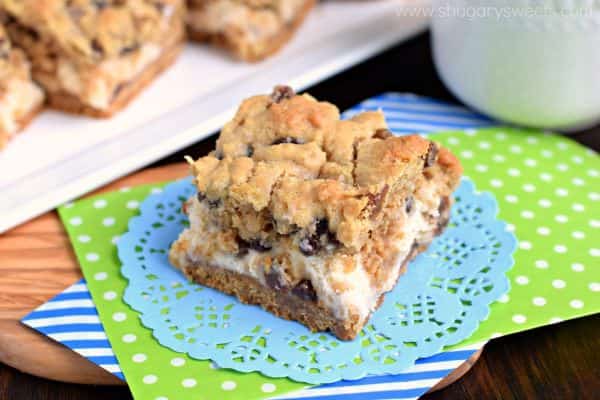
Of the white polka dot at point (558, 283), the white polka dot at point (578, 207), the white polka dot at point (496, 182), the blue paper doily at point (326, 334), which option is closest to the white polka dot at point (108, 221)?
the blue paper doily at point (326, 334)

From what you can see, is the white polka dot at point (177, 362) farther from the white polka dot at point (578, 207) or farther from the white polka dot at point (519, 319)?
the white polka dot at point (578, 207)

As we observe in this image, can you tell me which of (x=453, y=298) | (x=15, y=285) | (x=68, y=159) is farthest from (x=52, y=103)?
(x=453, y=298)

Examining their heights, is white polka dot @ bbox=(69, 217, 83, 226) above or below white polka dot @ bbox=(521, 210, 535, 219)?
above

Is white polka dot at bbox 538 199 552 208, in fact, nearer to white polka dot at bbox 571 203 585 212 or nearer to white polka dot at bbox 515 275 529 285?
white polka dot at bbox 571 203 585 212

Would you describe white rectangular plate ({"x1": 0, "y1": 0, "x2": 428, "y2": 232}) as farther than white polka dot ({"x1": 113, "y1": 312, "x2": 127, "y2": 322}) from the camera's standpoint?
Yes

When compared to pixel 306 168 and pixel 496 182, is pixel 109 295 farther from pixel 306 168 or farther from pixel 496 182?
pixel 496 182

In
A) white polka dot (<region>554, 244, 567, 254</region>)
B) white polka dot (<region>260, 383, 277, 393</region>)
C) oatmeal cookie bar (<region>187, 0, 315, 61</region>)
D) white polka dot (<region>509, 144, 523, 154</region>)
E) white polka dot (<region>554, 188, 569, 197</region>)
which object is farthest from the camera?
oatmeal cookie bar (<region>187, 0, 315, 61</region>)

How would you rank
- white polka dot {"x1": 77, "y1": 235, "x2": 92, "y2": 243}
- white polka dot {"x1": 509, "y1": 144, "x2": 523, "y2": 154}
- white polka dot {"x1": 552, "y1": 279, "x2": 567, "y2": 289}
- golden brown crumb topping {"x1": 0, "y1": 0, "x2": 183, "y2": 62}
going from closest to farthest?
1. white polka dot {"x1": 552, "y1": 279, "x2": 567, "y2": 289}
2. white polka dot {"x1": 77, "y1": 235, "x2": 92, "y2": 243}
3. white polka dot {"x1": 509, "y1": 144, "x2": 523, "y2": 154}
4. golden brown crumb topping {"x1": 0, "y1": 0, "x2": 183, "y2": 62}

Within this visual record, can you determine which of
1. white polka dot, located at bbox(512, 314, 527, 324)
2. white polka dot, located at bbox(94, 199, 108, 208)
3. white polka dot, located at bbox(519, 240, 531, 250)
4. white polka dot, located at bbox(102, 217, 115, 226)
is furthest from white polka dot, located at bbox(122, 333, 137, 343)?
white polka dot, located at bbox(519, 240, 531, 250)

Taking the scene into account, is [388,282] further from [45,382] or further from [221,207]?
[45,382]
